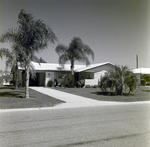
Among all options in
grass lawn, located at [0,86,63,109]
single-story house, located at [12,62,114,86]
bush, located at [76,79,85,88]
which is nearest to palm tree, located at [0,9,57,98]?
grass lawn, located at [0,86,63,109]

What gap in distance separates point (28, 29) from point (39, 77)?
1601 centimetres

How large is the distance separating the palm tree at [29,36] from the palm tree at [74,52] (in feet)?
43.5

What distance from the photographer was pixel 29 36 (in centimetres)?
1286

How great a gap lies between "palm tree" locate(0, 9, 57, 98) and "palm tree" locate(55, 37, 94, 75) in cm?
1326

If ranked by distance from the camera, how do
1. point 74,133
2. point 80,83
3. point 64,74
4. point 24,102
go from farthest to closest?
point 64,74 < point 80,83 < point 24,102 < point 74,133

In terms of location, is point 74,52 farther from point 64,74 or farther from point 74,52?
point 64,74

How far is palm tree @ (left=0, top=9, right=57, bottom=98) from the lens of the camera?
42.2 feet

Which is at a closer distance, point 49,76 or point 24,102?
point 24,102

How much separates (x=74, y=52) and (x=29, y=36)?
1430 cm

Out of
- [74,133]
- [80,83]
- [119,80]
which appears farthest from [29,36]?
[80,83]

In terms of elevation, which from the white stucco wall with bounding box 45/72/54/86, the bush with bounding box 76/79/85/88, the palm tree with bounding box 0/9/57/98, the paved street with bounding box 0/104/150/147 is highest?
the palm tree with bounding box 0/9/57/98

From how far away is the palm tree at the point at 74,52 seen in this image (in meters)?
26.5

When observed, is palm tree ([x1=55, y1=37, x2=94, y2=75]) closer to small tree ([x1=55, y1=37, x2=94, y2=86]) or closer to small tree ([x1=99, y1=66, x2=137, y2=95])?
small tree ([x1=55, y1=37, x2=94, y2=86])

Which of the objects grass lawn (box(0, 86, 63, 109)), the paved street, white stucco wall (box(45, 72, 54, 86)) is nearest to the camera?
the paved street
